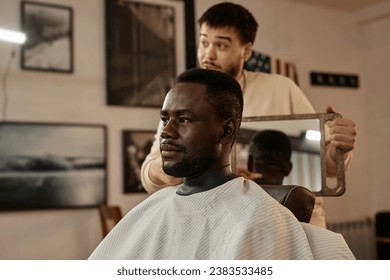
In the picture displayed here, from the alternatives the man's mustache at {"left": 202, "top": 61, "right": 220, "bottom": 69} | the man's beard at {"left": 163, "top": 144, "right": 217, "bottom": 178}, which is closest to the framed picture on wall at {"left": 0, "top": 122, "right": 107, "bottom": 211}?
the man's mustache at {"left": 202, "top": 61, "right": 220, "bottom": 69}

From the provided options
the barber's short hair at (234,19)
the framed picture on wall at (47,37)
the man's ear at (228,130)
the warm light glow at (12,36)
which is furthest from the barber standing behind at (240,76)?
the warm light glow at (12,36)

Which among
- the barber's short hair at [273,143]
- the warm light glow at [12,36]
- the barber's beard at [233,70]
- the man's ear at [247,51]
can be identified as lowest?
the barber's short hair at [273,143]

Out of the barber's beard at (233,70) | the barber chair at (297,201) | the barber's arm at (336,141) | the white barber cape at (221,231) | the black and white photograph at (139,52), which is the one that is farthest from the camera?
the black and white photograph at (139,52)

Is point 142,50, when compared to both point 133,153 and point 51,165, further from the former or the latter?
point 51,165

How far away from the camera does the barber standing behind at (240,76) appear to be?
1.62 m

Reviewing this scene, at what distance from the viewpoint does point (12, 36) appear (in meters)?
1.75

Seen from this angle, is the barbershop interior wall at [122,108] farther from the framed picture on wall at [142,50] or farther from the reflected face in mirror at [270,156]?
the reflected face in mirror at [270,156]

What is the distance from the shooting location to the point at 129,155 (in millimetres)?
1885

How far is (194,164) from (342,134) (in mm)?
552

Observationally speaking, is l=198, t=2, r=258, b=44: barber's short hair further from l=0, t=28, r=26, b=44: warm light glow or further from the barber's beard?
l=0, t=28, r=26, b=44: warm light glow

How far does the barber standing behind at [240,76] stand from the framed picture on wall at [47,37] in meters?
0.49

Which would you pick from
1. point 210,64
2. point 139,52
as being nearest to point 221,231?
point 210,64

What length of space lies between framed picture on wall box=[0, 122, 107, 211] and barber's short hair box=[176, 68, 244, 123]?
700 mm
